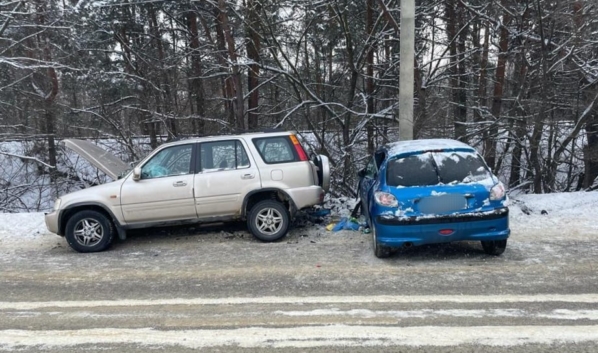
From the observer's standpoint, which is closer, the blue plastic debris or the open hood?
the open hood

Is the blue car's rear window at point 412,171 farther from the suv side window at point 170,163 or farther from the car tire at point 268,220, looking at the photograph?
the suv side window at point 170,163

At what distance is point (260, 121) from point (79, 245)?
921 centimetres

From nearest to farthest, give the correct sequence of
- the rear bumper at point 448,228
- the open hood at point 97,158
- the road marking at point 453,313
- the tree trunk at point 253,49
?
the road marking at point 453,313
the rear bumper at point 448,228
the open hood at point 97,158
the tree trunk at point 253,49

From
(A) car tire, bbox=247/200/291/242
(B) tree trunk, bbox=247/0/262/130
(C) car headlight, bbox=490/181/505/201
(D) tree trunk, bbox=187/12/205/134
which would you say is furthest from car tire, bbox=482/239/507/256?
(D) tree trunk, bbox=187/12/205/134

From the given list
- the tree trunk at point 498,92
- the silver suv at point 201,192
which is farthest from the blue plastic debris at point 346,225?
the tree trunk at point 498,92

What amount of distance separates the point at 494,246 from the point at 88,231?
19.3 feet

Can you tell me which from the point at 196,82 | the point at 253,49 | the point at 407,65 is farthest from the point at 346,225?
the point at 196,82

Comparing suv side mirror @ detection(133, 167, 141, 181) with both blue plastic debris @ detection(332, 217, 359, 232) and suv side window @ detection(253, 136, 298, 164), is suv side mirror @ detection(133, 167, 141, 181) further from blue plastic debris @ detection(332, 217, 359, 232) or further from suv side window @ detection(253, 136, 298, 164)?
blue plastic debris @ detection(332, 217, 359, 232)

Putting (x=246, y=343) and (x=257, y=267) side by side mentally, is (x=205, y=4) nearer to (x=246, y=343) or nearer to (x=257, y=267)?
(x=257, y=267)

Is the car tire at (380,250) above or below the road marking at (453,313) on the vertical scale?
above

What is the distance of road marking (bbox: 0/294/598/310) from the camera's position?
4.80 m

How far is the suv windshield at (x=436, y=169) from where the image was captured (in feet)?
20.3

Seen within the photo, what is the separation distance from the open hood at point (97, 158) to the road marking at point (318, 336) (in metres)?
3.81

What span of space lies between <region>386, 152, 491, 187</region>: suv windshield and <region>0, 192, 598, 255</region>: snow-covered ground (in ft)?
6.12
